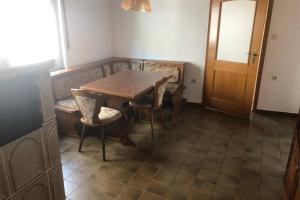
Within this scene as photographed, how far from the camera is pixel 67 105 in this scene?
3.32 meters

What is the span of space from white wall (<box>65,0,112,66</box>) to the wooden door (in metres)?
1.99

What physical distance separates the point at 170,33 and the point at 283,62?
1934mm

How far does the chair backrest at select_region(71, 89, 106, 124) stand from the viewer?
8.46ft

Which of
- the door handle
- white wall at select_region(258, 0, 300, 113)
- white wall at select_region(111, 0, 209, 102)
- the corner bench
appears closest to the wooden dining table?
the corner bench

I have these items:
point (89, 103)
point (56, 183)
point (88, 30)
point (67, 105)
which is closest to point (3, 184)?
point (56, 183)

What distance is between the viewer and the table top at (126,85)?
278cm

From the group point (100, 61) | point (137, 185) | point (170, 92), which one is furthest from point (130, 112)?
point (137, 185)

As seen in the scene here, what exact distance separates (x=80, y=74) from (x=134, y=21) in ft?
5.03

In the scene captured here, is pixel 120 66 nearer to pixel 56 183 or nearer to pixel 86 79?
pixel 86 79

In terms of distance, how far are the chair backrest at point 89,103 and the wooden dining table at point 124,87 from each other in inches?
7.4

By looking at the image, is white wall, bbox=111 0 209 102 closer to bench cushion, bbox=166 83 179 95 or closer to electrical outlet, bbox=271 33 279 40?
bench cushion, bbox=166 83 179 95

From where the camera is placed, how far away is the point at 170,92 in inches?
154

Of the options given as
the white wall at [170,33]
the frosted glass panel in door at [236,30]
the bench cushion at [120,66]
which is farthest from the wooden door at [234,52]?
the bench cushion at [120,66]

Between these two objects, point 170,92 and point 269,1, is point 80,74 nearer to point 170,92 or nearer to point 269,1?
point 170,92
